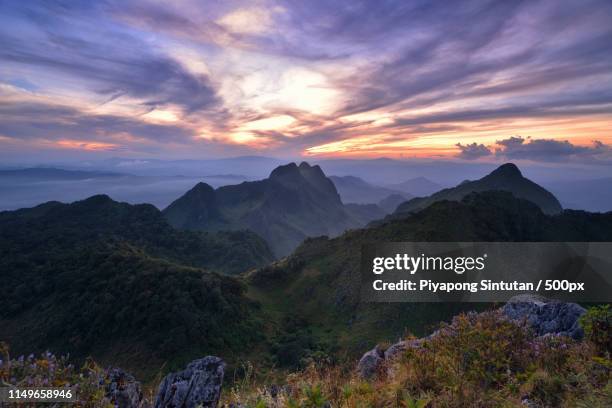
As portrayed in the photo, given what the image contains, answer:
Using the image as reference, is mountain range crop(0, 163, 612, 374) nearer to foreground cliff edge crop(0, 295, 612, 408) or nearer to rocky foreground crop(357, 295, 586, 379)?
rocky foreground crop(357, 295, 586, 379)

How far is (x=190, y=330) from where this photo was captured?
43156 millimetres

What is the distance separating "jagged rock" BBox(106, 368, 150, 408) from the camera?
5.50 metres

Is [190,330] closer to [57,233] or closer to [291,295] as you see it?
[291,295]

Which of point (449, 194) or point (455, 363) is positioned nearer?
point (455, 363)

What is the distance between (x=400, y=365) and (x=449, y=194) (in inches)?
8120

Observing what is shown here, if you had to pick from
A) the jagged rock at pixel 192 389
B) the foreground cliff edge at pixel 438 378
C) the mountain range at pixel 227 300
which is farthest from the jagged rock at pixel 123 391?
the mountain range at pixel 227 300

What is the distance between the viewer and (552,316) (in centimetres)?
1116

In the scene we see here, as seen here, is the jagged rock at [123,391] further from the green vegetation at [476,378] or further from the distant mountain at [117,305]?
the distant mountain at [117,305]

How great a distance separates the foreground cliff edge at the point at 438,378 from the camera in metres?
4.83

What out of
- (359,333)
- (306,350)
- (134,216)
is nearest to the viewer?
(306,350)

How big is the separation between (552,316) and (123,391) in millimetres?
13029

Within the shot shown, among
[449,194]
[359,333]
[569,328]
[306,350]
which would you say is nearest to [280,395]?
[569,328]

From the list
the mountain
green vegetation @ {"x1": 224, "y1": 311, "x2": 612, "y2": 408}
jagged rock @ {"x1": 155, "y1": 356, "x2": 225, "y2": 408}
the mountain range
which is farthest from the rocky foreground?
the mountain

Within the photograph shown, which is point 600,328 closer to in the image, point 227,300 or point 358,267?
point 227,300
